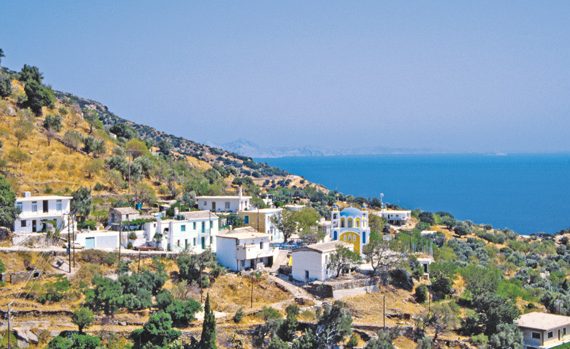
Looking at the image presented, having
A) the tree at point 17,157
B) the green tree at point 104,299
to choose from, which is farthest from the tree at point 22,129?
the green tree at point 104,299

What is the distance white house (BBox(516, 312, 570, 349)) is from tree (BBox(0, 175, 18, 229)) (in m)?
32.9

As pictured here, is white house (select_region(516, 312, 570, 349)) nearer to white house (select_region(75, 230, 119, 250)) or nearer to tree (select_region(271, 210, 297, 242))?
tree (select_region(271, 210, 297, 242))

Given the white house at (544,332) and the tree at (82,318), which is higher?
the tree at (82,318)

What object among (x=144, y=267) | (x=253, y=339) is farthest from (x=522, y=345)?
(x=144, y=267)

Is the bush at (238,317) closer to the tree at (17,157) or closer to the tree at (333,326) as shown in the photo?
the tree at (333,326)

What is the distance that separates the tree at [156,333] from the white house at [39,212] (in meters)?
15.2

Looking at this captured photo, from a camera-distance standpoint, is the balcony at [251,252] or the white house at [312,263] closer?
the white house at [312,263]

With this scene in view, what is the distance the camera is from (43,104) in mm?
67062

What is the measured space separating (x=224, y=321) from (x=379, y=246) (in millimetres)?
13186

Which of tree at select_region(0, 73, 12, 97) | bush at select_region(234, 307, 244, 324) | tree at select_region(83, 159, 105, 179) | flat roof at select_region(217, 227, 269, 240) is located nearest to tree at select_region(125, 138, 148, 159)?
tree at select_region(83, 159, 105, 179)

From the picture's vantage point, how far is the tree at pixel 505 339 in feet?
120

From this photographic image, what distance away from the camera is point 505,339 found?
121ft

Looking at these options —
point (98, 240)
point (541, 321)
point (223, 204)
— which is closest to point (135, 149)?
point (223, 204)

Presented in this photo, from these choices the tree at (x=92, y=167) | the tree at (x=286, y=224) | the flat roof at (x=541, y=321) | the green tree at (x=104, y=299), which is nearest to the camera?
the green tree at (x=104, y=299)
